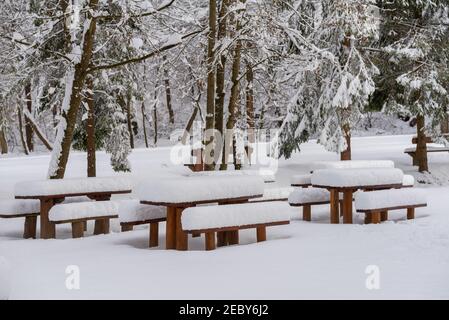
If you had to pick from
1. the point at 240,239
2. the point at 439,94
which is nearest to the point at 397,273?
the point at 240,239

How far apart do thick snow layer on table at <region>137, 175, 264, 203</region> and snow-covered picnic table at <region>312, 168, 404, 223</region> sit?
2.32 metres

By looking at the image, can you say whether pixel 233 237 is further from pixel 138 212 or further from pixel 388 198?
pixel 388 198

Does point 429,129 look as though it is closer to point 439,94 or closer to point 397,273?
point 439,94

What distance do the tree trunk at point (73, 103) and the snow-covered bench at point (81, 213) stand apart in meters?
2.59

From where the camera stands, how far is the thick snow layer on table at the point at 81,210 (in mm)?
11172

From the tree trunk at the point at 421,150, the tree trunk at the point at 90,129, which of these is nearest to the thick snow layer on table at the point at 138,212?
the tree trunk at the point at 90,129

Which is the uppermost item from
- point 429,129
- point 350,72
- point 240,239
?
point 350,72

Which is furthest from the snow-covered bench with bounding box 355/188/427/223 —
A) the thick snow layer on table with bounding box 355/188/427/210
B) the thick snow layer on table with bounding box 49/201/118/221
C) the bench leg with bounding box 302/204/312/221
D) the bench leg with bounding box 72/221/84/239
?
the bench leg with bounding box 72/221/84/239

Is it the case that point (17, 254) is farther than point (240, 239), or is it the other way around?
point (240, 239)

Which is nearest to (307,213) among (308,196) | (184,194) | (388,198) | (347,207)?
(308,196)

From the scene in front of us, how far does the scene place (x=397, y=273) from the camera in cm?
737

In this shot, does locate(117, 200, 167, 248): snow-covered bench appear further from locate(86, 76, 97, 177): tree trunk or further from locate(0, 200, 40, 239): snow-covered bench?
locate(86, 76, 97, 177): tree trunk

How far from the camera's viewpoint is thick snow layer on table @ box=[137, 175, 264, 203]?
9.17 meters
